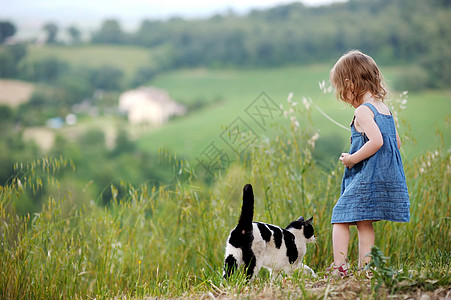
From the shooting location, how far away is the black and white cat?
69.7 inches

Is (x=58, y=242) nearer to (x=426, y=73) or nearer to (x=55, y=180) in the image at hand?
(x=55, y=180)

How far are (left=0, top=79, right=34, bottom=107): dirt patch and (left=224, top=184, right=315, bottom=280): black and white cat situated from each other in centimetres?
2402

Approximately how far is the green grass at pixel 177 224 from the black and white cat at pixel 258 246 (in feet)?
1.49

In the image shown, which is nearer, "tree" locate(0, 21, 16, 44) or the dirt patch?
"tree" locate(0, 21, 16, 44)

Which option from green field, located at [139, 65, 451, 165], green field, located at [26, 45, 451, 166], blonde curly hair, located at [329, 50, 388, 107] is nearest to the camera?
blonde curly hair, located at [329, 50, 388, 107]

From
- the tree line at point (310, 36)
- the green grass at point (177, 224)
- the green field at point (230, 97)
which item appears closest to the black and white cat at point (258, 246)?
the green grass at point (177, 224)

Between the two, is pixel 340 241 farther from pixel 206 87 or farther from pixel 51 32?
pixel 51 32

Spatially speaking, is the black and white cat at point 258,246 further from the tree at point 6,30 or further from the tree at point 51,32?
the tree at point 51,32

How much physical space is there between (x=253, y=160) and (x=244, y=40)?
24.5 meters

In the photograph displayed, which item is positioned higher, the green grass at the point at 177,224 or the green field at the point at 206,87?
the green field at the point at 206,87

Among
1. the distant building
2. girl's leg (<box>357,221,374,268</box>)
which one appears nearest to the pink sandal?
girl's leg (<box>357,221,374,268</box>)

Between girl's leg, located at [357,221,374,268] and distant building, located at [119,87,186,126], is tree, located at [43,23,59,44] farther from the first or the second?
girl's leg, located at [357,221,374,268]

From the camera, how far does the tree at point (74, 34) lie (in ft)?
86.6

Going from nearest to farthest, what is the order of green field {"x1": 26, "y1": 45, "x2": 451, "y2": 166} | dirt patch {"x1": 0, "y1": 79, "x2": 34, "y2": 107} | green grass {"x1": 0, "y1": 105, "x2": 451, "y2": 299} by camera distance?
1. green grass {"x1": 0, "y1": 105, "x2": 451, "y2": 299}
2. green field {"x1": 26, "y1": 45, "x2": 451, "y2": 166}
3. dirt patch {"x1": 0, "y1": 79, "x2": 34, "y2": 107}
